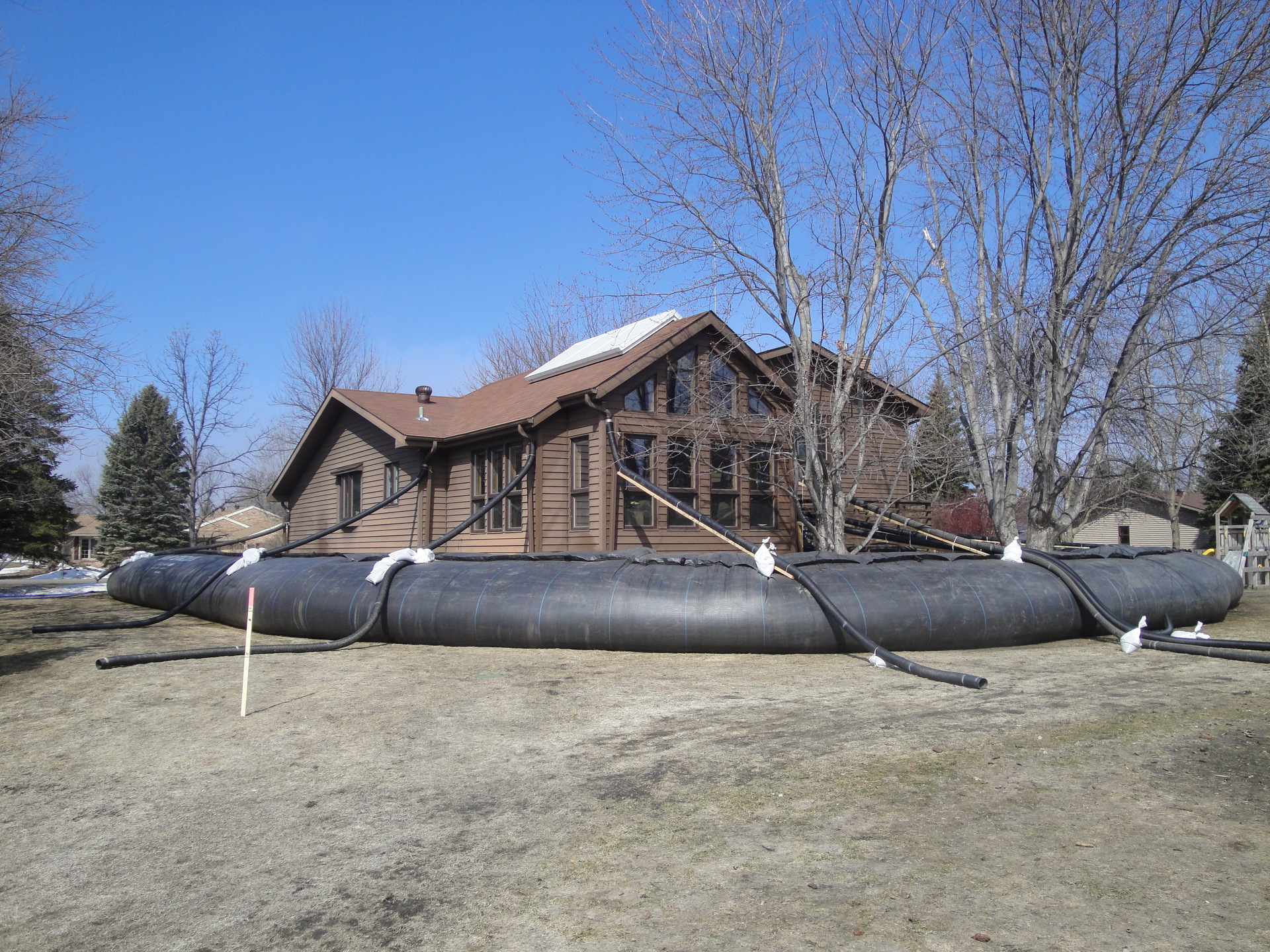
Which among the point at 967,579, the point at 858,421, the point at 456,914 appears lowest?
the point at 456,914

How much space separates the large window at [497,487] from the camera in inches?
615

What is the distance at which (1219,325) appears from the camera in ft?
39.0

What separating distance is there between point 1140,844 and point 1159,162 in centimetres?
1245

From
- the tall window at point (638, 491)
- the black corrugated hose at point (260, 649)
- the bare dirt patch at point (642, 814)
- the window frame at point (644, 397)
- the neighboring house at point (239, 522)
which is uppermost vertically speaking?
the neighboring house at point (239, 522)

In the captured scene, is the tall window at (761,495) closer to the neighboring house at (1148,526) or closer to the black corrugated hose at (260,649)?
the black corrugated hose at (260,649)

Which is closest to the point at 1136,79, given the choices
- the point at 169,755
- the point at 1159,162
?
the point at 1159,162

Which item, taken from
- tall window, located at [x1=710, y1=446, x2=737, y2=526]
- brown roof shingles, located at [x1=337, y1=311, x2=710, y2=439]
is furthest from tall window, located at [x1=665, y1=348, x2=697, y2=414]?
tall window, located at [x1=710, y1=446, x2=737, y2=526]

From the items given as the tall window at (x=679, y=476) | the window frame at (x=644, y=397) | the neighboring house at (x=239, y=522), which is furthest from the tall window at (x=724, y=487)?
the neighboring house at (x=239, y=522)

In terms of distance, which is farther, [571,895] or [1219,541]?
[1219,541]

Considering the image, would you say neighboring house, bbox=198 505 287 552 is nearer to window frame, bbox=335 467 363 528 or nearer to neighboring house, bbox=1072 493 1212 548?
window frame, bbox=335 467 363 528

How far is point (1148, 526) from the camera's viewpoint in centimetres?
4056

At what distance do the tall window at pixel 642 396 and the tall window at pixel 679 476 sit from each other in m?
0.81

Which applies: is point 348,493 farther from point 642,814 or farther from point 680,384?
point 642,814

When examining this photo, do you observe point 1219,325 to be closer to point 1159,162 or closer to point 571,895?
point 1159,162
